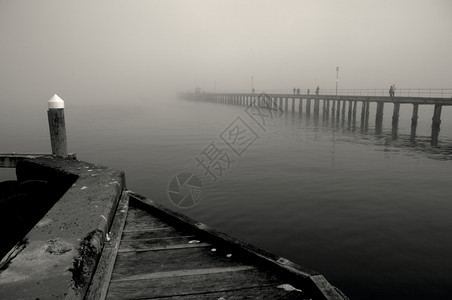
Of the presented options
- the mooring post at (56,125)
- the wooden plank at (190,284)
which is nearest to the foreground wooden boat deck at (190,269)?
the wooden plank at (190,284)

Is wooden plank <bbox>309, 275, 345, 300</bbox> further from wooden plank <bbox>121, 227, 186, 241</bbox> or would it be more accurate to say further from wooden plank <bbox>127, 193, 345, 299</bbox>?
wooden plank <bbox>121, 227, 186, 241</bbox>

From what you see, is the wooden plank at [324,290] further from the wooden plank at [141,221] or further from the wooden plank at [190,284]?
the wooden plank at [141,221]

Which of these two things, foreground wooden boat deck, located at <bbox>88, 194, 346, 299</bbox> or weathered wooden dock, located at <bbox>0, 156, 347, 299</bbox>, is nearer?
weathered wooden dock, located at <bbox>0, 156, 347, 299</bbox>

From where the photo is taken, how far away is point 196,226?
3.34m

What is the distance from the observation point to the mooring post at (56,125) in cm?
597

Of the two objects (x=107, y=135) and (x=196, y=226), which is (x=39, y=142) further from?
(x=196, y=226)

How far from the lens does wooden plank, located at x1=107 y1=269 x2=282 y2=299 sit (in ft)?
7.59

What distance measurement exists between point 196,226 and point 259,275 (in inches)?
40.3

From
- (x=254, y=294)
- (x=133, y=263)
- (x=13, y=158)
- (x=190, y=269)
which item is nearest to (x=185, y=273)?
(x=190, y=269)

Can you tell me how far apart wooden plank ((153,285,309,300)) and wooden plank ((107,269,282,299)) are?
0.04m

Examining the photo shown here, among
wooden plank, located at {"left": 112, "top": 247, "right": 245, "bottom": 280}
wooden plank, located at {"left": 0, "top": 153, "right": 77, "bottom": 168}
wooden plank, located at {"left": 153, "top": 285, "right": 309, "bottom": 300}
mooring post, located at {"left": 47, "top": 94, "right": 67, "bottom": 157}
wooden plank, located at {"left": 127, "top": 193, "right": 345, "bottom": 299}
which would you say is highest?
mooring post, located at {"left": 47, "top": 94, "right": 67, "bottom": 157}

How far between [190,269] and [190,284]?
0.22 metres

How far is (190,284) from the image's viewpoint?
8.01ft

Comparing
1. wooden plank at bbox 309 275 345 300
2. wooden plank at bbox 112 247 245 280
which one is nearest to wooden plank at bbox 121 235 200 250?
wooden plank at bbox 112 247 245 280
